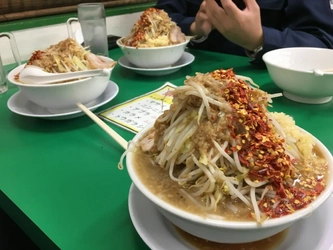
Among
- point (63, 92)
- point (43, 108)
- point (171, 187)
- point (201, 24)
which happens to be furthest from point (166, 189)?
point (201, 24)

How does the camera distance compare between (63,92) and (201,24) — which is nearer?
(63,92)

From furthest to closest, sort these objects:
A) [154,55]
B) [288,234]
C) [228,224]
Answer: [154,55] < [288,234] < [228,224]

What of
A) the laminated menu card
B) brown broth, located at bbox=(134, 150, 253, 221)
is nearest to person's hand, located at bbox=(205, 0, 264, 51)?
the laminated menu card

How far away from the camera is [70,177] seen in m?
0.74

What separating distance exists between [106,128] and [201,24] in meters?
0.97

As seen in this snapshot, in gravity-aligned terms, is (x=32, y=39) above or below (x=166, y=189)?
below

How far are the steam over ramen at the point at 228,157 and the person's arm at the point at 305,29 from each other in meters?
0.88

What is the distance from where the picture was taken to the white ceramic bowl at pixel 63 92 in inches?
35.9

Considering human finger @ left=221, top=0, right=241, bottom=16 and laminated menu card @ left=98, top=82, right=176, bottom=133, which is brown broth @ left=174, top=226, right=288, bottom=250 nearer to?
laminated menu card @ left=98, top=82, right=176, bottom=133

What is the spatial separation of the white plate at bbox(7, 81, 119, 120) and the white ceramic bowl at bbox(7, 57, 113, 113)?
0.07 ft

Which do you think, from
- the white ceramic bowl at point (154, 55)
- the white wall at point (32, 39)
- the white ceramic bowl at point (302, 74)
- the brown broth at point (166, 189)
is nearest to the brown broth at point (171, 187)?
the brown broth at point (166, 189)

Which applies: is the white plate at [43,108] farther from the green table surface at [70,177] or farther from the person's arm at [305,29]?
the person's arm at [305,29]

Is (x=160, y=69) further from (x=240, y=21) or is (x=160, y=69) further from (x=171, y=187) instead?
(x=171, y=187)

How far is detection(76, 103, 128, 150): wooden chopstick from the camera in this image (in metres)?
0.80
